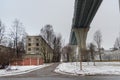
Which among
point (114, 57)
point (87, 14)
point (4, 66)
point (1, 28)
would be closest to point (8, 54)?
point (4, 66)

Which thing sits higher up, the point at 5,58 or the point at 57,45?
the point at 57,45

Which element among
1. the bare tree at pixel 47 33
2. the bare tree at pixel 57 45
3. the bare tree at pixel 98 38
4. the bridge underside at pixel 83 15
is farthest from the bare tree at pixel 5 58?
the bare tree at pixel 57 45

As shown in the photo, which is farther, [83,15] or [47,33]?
[47,33]

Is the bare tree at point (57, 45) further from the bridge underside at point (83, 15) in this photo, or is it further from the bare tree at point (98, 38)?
the bare tree at point (98, 38)

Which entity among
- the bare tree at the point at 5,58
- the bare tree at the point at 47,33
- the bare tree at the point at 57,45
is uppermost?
the bare tree at the point at 47,33

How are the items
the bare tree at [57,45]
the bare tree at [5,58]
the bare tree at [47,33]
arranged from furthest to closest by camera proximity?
1. the bare tree at [57,45]
2. the bare tree at [47,33]
3. the bare tree at [5,58]

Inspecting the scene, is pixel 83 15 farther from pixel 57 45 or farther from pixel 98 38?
pixel 57 45

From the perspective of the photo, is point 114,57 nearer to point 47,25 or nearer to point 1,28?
point 47,25

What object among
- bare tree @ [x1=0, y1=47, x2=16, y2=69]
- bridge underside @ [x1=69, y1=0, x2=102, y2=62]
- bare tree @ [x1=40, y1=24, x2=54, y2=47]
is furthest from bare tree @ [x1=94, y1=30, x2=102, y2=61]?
bare tree @ [x1=0, y1=47, x2=16, y2=69]

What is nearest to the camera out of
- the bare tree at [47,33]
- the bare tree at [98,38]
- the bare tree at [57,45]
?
the bare tree at [98,38]

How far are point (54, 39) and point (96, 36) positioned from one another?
1556cm

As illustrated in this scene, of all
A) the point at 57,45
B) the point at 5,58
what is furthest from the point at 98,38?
the point at 5,58

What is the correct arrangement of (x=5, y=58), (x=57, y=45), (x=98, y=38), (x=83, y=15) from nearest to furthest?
(x=5, y=58) → (x=83, y=15) → (x=98, y=38) → (x=57, y=45)

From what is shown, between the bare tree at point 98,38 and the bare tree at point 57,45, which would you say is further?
the bare tree at point 57,45
